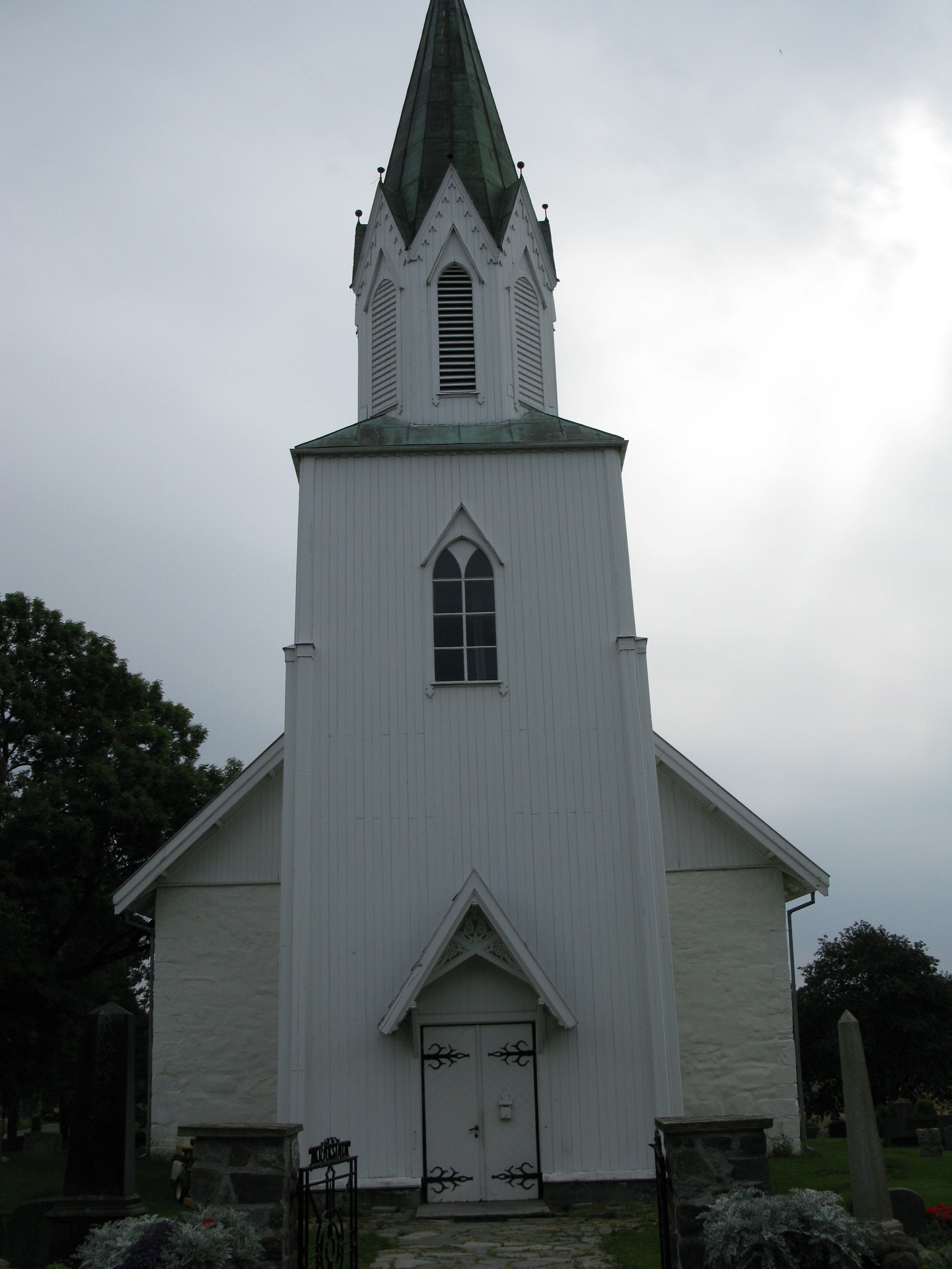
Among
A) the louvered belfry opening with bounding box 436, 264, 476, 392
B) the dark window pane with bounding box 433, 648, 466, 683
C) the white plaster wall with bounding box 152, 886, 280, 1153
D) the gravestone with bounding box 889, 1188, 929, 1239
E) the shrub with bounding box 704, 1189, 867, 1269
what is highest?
the louvered belfry opening with bounding box 436, 264, 476, 392

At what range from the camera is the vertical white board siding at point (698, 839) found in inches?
722

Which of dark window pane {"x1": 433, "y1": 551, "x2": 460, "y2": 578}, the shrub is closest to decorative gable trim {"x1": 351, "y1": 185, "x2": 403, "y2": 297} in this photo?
dark window pane {"x1": 433, "y1": 551, "x2": 460, "y2": 578}

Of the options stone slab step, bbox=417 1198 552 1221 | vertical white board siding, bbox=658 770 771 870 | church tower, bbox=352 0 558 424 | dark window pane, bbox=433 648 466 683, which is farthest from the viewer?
vertical white board siding, bbox=658 770 771 870

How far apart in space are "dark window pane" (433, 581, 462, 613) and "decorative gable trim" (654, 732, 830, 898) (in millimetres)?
4445

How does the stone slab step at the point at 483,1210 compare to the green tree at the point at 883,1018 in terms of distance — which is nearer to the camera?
the stone slab step at the point at 483,1210

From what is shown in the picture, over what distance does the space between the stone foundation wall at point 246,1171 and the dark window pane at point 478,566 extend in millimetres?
7984

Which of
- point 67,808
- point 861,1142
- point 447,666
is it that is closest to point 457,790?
point 447,666

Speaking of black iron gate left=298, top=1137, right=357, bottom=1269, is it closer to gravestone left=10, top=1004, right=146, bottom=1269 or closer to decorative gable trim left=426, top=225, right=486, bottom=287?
gravestone left=10, top=1004, right=146, bottom=1269

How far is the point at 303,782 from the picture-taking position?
14.1 meters

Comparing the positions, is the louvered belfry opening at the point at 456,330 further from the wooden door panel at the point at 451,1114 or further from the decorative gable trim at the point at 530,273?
the wooden door panel at the point at 451,1114

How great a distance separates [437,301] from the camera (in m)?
16.9

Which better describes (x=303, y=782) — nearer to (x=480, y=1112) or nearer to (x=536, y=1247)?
(x=480, y=1112)

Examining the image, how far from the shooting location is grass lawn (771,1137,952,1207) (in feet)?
43.2

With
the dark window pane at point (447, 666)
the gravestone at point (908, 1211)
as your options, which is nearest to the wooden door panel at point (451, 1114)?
the dark window pane at point (447, 666)
